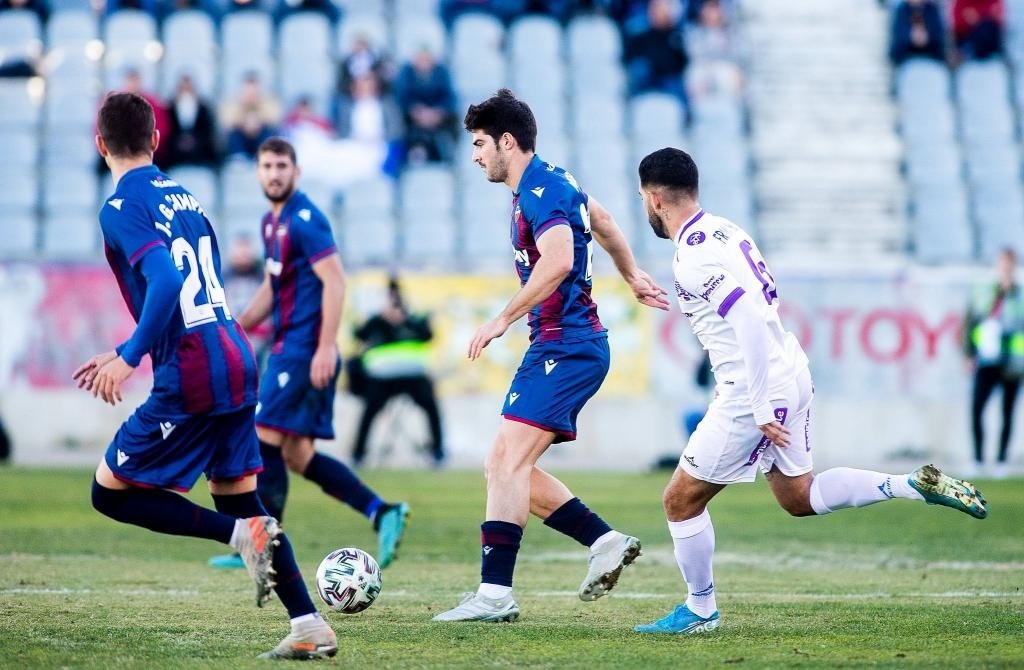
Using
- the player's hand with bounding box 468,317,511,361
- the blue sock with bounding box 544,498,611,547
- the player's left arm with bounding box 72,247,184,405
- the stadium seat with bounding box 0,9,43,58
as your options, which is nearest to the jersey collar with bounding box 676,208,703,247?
the player's hand with bounding box 468,317,511,361

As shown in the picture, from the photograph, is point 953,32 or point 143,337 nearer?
point 143,337

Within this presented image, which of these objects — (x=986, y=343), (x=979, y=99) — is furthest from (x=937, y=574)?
(x=979, y=99)

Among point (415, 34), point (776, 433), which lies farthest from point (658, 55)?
point (776, 433)

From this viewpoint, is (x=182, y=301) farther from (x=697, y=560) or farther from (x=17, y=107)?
(x=17, y=107)

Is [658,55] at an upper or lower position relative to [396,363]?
upper

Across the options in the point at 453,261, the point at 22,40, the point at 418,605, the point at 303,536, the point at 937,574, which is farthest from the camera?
the point at 22,40

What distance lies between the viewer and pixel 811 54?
966 inches

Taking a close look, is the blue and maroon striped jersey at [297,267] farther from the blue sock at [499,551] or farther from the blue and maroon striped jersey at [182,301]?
the blue and maroon striped jersey at [182,301]

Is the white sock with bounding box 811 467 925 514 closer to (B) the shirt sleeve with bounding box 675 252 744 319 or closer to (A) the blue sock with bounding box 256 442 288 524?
(B) the shirt sleeve with bounding box 675 252 744 319

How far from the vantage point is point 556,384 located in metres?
6.98

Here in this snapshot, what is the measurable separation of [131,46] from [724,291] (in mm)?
17079

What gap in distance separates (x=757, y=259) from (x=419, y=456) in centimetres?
1192

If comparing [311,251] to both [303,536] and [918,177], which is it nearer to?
[303,536]

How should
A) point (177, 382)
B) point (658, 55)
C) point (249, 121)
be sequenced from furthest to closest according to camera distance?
point (658, 55), point (249, 121), point (177, 382)
